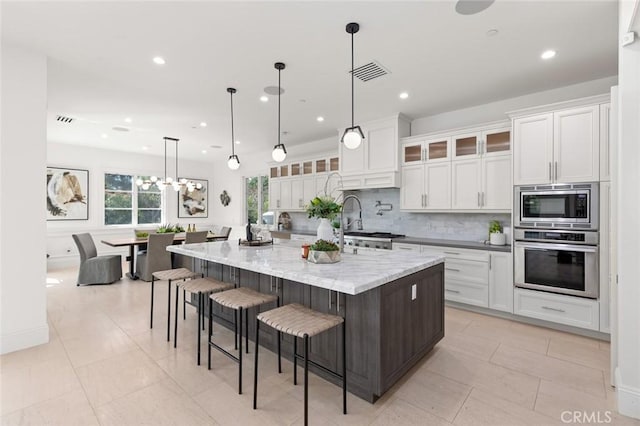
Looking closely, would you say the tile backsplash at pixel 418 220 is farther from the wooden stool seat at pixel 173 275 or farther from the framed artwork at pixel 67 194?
the framed artwork at pixel 67 194

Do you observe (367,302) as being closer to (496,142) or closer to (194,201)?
(496,142)

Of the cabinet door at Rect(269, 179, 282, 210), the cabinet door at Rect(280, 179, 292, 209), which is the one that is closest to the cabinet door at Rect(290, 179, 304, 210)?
the cabinet door at Rect(280, 179, 292, 209)

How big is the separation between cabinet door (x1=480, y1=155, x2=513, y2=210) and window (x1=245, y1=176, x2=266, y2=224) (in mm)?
5426

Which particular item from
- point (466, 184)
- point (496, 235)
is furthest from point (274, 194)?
point (496, 235)

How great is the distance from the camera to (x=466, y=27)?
2.58 metres

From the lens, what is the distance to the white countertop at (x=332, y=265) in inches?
73.7

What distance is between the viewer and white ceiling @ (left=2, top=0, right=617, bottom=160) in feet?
7.82

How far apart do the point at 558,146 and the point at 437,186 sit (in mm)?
1494

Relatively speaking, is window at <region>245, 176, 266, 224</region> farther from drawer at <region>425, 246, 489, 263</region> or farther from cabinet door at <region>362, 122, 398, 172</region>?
drawer at <region>425, 246, 489, 263</region>

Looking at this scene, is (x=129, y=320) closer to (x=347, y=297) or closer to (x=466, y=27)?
(x=347, y=297)

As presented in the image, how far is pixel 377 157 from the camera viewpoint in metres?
5.03

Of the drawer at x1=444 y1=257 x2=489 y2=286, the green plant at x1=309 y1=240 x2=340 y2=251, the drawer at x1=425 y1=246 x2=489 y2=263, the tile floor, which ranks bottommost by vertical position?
the tile floor

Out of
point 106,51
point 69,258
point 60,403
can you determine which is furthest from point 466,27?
point 69,258

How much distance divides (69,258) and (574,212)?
940cm
